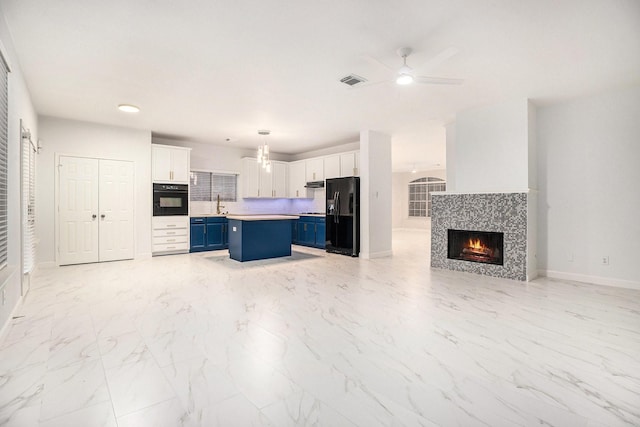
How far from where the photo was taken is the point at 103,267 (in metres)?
5.71

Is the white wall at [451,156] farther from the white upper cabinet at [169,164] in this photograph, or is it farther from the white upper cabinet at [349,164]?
the white upper cabinet at [169,164]

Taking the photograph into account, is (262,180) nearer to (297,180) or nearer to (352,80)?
(297,180)

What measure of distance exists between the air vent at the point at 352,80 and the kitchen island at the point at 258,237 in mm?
3000

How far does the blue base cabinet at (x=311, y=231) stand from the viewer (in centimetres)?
789

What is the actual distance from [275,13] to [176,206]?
545 cm

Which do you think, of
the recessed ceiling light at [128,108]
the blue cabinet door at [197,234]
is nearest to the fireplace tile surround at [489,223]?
the blue cabinet door at [197,234]

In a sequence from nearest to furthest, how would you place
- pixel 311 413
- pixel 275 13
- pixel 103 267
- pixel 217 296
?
pixel 311 413 → pixel 275 13 → pixel 217 296 → pixel 103 267

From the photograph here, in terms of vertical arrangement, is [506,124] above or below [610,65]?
below

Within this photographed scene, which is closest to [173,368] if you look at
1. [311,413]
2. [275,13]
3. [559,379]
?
[311,413]

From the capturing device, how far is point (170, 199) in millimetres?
6992

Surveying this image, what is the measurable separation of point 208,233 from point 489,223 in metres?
5.83

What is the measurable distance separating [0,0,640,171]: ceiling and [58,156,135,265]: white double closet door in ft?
3.46

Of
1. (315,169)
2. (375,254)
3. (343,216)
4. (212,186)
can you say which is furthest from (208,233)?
(375,254)

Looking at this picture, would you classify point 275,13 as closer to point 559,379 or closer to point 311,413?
point 311,413
